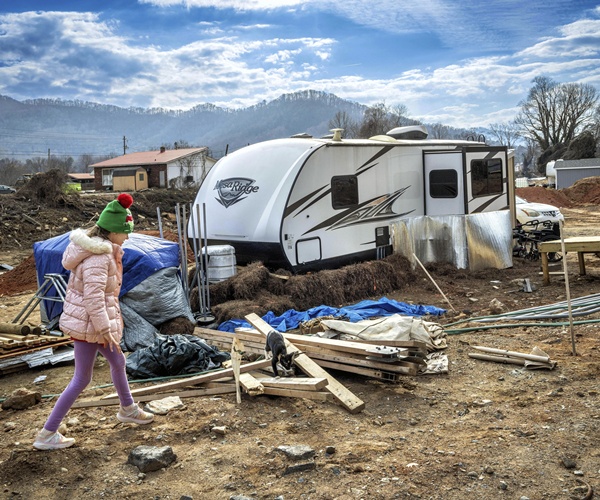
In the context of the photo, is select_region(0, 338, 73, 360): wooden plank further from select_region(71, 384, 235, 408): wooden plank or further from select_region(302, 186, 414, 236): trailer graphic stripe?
select_region(302, 186, 414, 236): trailer graphic stripe

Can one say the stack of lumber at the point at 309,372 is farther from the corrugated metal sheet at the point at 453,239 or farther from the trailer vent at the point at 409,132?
the trailer vent at the point at 409,132

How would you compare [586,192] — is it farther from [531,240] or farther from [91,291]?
[91,291]

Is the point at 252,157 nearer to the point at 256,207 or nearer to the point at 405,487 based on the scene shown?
the point at 256,207

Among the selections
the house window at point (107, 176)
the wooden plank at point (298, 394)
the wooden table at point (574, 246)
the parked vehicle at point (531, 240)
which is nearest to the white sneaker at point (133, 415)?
the wooden plank at point (298, 394)

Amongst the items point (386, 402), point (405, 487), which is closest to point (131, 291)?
point (386, 402)

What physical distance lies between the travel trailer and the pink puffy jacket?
5.03m

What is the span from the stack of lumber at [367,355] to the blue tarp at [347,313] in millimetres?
2128

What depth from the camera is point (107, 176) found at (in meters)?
61.7

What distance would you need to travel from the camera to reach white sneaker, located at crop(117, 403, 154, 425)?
5.79 meters

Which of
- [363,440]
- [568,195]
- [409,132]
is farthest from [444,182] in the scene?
[568,195]

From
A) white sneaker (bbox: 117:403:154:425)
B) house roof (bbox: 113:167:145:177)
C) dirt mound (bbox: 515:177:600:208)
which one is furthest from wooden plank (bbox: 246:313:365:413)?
house roof (bbox: 113:167:145:177)

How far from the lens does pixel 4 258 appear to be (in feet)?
72.7

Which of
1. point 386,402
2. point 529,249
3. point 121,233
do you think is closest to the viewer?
point 121,233

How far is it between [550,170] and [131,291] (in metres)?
57.9
